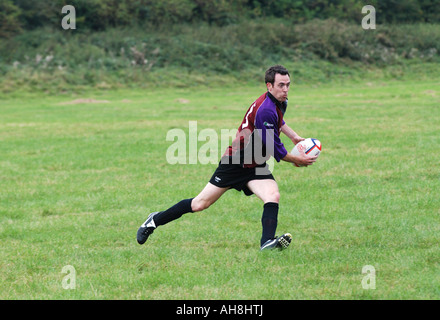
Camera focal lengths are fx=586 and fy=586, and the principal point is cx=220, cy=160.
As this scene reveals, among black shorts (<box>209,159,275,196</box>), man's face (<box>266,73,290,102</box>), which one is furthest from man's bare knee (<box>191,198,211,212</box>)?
man's face (<box>266,73,290,102</box>)

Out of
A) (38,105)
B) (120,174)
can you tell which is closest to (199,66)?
(38,105)

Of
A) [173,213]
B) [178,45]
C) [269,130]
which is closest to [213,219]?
[173,213]

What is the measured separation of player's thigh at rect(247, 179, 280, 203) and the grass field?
2.23 feet

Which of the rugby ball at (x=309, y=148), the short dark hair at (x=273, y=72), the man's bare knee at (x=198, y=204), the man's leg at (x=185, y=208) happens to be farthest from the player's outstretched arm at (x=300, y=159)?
the man's bare knee at (x=198, y=204)

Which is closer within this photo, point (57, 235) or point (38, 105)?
point (57, 235)

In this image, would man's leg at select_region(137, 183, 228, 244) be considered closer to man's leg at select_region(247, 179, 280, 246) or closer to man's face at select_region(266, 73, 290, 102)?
man's leg at select_region(247, 179, 280, 246)

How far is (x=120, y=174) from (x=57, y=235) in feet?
15.6

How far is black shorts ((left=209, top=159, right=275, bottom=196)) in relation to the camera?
723 centimetres

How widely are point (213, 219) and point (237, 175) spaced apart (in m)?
2.02

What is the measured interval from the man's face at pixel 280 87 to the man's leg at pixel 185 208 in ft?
4.59

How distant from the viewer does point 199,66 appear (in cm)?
4416

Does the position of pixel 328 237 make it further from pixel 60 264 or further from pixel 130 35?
pixel 130 35

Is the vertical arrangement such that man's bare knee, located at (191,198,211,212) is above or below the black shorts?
below

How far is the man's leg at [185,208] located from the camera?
292 inches
